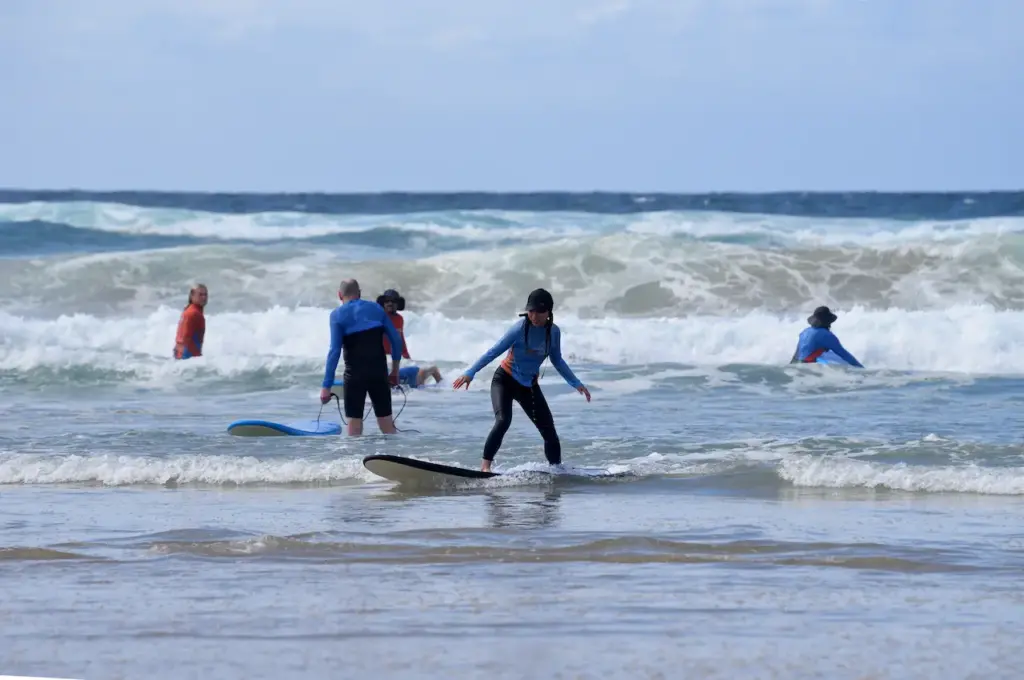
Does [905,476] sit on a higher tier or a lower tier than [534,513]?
higher

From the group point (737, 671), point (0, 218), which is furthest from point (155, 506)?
point (0, 218)

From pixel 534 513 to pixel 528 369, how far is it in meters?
1.46

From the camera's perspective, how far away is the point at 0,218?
4612 cm

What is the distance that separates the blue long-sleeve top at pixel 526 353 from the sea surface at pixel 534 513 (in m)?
0.80

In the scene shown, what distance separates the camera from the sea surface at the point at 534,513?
6.08 meters

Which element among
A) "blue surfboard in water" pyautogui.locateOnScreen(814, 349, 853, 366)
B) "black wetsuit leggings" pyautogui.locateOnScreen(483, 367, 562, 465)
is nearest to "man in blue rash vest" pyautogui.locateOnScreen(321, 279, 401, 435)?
"black wetsuit leggings" pyautogui.locateOnScreen(483, 367, 562, 465)

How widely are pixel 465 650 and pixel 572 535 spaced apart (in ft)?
9.13

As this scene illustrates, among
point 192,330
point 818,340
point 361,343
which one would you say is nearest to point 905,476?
point 361,343

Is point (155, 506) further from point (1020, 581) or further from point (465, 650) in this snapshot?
point (1020, 581)

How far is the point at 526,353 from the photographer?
10680mm

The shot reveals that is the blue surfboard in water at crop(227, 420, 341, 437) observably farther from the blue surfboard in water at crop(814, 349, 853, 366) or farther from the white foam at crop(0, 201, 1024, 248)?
the white foam at crop(0, 201, 1024, 248)

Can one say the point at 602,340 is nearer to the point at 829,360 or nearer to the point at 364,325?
the point at 829,360

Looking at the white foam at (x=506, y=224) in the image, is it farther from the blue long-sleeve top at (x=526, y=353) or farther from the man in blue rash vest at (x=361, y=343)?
the blue long-sleeve top at (x=526, y=353)

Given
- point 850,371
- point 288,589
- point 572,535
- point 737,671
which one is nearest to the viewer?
point 737,671
